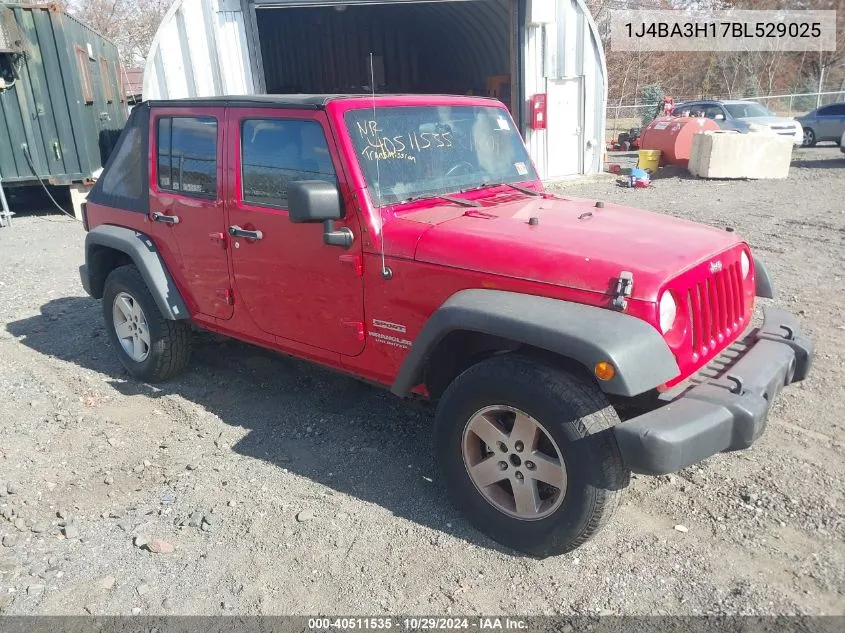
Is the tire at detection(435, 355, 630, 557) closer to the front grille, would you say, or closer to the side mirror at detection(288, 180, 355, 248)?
the front grille

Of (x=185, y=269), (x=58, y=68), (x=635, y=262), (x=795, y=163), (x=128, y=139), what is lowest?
(x=795, y=163)

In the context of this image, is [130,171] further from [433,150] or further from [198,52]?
[198,52]

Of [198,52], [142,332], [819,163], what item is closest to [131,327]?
[142,332]

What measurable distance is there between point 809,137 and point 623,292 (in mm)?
21433

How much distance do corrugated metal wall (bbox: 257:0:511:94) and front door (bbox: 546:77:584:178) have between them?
9.47 feet

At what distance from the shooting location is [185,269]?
4.51 meters

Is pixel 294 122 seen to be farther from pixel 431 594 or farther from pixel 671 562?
pixel 671 562

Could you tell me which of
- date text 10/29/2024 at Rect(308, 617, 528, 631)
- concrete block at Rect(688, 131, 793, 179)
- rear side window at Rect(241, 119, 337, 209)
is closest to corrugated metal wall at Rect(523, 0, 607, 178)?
concrete block at Rect(688, 131, 793, 179)

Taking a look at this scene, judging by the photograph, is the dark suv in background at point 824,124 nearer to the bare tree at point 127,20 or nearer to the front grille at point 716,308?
the front grille at point 716,308

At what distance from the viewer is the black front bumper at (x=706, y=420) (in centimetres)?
248

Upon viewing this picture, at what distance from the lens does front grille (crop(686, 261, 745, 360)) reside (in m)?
2.92

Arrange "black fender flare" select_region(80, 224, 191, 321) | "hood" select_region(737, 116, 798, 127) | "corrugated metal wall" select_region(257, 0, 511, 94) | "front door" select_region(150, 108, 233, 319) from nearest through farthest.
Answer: "front door" select_region(150, 108, 233, 319) → "black fender flare" select_region(80, 224, 191, 321) → "corrugated metal wall" select_region(257, 0, 511, 94) → "hood" select_region(737, 116, 798, 127)

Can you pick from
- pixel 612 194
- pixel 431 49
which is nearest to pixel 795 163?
pixel 612 194

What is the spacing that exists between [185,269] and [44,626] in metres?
2.39
